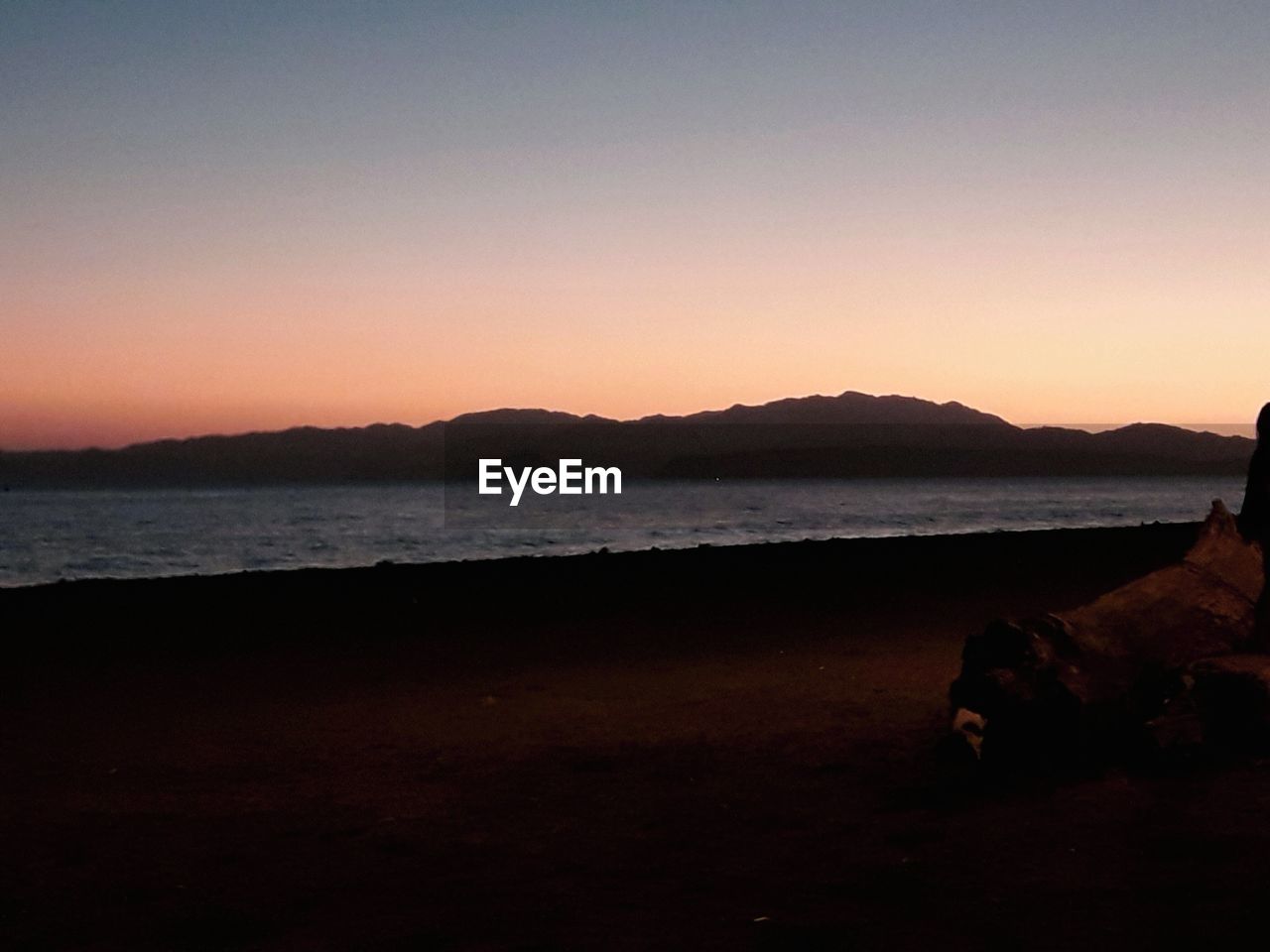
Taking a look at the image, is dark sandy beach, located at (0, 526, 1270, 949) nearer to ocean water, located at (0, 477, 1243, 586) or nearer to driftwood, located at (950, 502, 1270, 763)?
driftwood, located at (950, 502, 1270, 763)

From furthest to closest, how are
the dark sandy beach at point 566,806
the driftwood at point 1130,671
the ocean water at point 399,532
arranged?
the ocean water at point 399,532 < the driftwood at point 1130,671 < the dark sandy beach at point 566,806

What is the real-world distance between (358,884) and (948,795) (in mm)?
3180

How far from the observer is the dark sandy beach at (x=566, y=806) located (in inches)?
202

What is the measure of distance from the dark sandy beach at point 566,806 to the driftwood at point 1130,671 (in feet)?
0.95

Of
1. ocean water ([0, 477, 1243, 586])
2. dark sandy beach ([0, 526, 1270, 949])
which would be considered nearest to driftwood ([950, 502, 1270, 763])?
dark sandy beach ([0, 526, 1270, 949])

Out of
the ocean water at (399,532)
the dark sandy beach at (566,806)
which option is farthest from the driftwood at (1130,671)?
the ocean water at (399,532)

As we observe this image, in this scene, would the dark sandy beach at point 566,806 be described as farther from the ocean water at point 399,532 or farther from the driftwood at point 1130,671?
the ocean water at point 399,532

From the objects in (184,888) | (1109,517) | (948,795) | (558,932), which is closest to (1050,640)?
(948,795)

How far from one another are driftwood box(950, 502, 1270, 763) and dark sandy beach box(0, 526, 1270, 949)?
0.29 meters

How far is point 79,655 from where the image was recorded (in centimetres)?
1366

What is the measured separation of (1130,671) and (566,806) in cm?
328

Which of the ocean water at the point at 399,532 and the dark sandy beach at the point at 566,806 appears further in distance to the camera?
the ocean water at the point at 399,532

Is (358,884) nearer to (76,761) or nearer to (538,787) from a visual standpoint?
(538,787)

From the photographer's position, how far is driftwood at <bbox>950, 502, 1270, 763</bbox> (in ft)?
23.0
